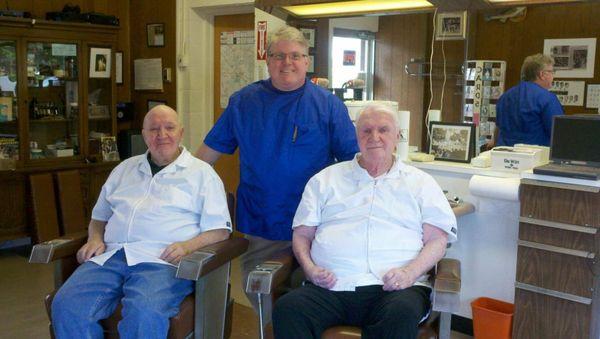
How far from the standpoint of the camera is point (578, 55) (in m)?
4.43

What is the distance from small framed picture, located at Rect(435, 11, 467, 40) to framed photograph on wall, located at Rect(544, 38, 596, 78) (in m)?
0.76

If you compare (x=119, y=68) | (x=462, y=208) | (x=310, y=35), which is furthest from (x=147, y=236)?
(x=119, y=68)

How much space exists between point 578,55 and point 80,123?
390cm

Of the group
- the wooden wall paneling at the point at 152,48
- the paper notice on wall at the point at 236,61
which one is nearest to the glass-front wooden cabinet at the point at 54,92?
the wooden wall paneling at the point at 152,48

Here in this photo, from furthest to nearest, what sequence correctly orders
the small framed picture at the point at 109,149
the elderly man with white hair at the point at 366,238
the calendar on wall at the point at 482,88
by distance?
the small framed picture at the point at 109,149 < the calendar on wall at the point at 482,88 < the elderly man with white hair at the point at 366,238

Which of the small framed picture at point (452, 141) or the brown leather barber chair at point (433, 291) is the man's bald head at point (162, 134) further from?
the small framed picture at point (452, 141)

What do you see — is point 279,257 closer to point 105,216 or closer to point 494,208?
point 105,216

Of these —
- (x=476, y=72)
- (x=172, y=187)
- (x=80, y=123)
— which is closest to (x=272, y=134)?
(x=172, y=187)

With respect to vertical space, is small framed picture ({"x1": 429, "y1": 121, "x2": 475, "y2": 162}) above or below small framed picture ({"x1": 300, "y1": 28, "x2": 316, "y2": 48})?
below

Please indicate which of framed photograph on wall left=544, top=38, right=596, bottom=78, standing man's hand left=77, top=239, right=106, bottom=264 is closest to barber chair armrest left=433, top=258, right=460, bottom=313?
standing man's hand left=77, top=239, right=106, bottom=264

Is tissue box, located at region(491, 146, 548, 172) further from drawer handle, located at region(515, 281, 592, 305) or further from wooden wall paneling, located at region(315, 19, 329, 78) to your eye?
wooden wall paneling, located at region(315, 19, 329, 78)

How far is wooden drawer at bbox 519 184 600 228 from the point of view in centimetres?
264

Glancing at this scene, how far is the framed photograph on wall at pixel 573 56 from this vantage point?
435 cm

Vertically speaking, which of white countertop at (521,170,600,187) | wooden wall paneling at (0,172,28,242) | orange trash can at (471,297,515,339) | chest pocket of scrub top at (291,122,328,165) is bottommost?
orange trash can at (471,297,515,339)
